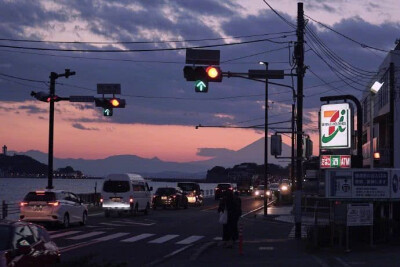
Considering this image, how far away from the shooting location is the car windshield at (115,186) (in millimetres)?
40562

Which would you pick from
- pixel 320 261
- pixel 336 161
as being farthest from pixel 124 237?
pixel 336 161

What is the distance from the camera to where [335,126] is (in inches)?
1287

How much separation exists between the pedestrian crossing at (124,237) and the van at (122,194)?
11.2 m

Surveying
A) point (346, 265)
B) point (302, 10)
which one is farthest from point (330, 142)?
point (346, 265)

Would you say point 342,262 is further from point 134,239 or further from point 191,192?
point 191,192

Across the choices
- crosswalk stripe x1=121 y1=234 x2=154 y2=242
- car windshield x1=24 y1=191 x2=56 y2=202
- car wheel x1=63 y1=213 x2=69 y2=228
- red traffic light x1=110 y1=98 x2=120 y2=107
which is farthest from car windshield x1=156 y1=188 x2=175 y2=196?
crosswalk stripe x1=121 y1=234 x2=154 y2=242

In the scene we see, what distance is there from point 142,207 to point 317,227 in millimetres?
21330

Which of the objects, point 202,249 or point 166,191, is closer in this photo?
point 202,249

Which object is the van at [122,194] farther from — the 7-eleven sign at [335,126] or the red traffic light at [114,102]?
the 7-eleven sign at [335,126]

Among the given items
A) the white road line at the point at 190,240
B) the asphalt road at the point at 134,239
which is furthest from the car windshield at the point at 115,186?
the white road line at the point at 190,240

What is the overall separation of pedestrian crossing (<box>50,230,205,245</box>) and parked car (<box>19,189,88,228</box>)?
1.74 m

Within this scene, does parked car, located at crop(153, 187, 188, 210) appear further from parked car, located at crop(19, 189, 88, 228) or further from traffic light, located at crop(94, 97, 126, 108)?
parked car, located at crop(19, 189, 88, 228)

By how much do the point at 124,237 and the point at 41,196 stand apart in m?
6.09

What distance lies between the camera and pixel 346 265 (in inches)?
700
